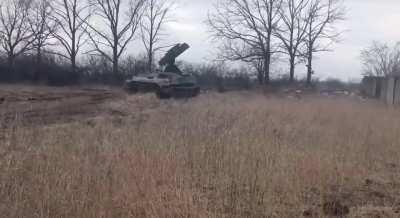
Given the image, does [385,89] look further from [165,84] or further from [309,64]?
[309,64]

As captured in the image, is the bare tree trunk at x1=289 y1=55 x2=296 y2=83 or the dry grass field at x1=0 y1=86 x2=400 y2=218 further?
the bare tree trunk at x1=289 y1=55 x2=296 y2=83

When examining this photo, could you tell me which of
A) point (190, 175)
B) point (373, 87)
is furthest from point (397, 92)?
point (190, 175)

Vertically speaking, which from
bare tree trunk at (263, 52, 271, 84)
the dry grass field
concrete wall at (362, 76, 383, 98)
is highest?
bare tree trunk at (263, 52, 271, 84)

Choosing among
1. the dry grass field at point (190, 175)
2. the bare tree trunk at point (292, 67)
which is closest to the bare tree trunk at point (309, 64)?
the bare tree trunk at point (292, 67)

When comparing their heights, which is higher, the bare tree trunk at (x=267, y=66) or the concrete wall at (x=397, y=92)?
the bare tree trunk at (x=267, y=66)

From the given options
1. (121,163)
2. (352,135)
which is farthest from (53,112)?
(121,163)

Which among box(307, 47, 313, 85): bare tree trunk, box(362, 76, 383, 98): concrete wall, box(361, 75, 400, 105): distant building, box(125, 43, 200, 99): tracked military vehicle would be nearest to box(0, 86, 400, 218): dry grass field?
box(361, 75, 400, 105): distant building

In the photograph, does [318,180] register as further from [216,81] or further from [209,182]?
[216,81]

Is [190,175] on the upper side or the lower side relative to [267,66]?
lower

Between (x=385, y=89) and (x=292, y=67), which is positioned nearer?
(x=385, y=89)

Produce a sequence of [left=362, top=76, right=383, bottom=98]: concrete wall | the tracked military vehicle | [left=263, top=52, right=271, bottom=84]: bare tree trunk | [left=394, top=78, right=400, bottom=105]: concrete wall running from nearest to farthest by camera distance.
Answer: [left=394, top=78, right=400, bottom=105]: concrete wall
the tracked military vehicle
[left=362, top=76, right=383, bottom=98]: concrete wall
[left=263, top=52, right=271, bottom=84]: bare tree trunk

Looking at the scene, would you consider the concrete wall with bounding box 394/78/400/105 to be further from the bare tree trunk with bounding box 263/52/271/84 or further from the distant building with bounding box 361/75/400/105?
the bare tree trunk with bounding box 263/52/271/84

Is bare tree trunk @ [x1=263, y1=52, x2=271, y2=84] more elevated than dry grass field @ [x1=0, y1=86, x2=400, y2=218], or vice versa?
bare tree trunk @ [x1=263, y1=52, x2=271, y2=84]

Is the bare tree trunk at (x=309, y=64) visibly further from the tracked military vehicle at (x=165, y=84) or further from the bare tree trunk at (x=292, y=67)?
the tracked military vehicle at (x=165, y=84)
